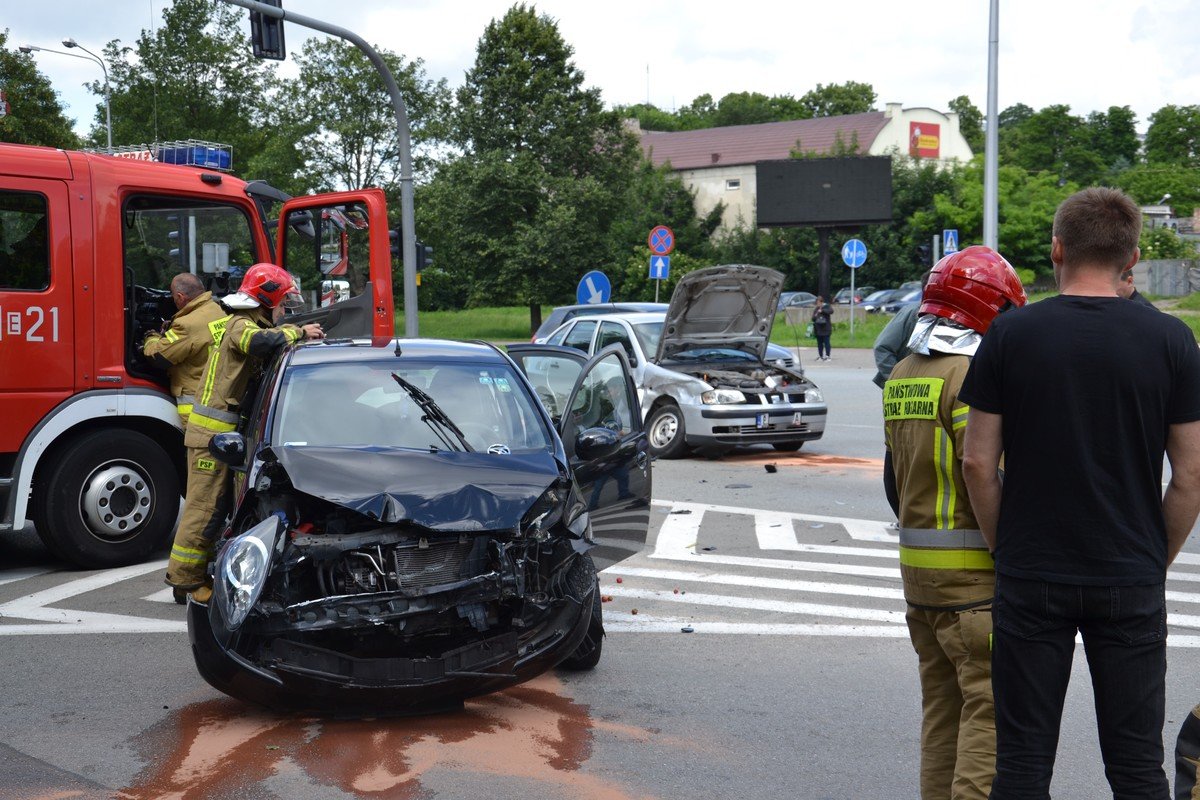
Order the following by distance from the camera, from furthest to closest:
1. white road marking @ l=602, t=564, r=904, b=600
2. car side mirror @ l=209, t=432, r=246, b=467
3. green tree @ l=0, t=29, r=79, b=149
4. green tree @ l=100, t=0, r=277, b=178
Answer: green tree @ l=0, t=29, r=79, b=149 < green tree @ l=100, t=0, r=277, b=178 < white road marking @ l=602, t=564, r=904, b=600 < car side mirror @ l=209, t=432, r=246, b=467

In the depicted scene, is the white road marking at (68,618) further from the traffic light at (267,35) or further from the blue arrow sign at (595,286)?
the blue arrow sign at (595,286)

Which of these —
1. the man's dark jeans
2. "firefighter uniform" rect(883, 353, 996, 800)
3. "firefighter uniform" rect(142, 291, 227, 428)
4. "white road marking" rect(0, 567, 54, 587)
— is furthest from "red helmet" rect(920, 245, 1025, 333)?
"white road marking" rect(0, 567, 54, 587)

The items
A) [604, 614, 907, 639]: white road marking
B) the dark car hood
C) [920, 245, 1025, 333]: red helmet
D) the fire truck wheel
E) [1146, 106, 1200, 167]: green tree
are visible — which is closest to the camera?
[920, 245, 1025, 333]: red helmet

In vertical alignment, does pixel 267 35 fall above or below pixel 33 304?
above

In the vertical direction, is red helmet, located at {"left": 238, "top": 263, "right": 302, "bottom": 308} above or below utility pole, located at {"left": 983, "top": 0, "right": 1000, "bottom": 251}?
below

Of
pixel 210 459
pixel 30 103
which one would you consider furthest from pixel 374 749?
pixel 30 103

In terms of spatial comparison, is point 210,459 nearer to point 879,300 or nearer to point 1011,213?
point 879,300

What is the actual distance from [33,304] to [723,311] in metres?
8.09

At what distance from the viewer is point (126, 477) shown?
8820 mm

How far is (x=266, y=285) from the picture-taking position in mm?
7445

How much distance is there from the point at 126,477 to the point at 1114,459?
23.7ft

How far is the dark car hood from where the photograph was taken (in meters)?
5.14

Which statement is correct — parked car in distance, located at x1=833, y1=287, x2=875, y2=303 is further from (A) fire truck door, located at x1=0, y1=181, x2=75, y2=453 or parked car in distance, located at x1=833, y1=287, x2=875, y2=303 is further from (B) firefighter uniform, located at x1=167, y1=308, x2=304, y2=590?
(B) firefighter uniform, located at x1=167, y1=308, x2=304, y2=590

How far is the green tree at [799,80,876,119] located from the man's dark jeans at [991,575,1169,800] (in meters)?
107
